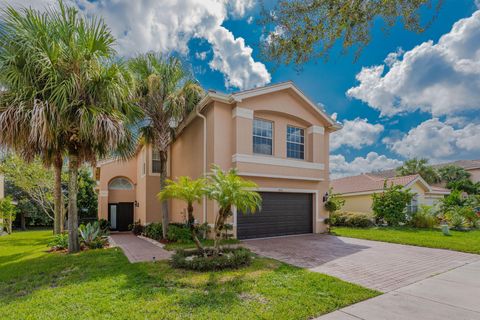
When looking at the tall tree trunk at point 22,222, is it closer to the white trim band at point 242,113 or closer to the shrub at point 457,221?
the white trim band at point 242,113

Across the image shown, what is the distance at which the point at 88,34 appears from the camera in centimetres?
941

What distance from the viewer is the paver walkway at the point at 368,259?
679 centimetres

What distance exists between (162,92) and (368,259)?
10741mm

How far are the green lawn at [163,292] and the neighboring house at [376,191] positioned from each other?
18214mm

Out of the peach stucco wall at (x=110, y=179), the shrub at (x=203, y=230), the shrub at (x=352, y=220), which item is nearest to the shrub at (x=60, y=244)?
the shrub at (x=203, y=230)

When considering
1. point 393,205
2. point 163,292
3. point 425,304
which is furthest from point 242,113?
point 393,205

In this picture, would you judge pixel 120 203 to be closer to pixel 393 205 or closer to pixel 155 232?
pixel 155 232

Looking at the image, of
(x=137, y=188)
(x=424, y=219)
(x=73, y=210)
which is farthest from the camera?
(x=137, y=188)

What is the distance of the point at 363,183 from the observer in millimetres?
25000

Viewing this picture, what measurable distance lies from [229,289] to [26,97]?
9231 millimetres

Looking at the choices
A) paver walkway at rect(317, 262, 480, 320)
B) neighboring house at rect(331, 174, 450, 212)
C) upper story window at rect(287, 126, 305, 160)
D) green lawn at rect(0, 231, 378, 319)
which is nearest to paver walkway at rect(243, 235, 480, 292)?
paver walkway at rect(317, 262, 480, 320)

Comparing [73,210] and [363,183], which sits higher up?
[363,183]

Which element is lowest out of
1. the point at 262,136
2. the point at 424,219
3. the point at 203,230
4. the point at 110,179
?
the point at 424,219

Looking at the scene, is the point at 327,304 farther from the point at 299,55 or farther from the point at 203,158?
the point at 203,158
